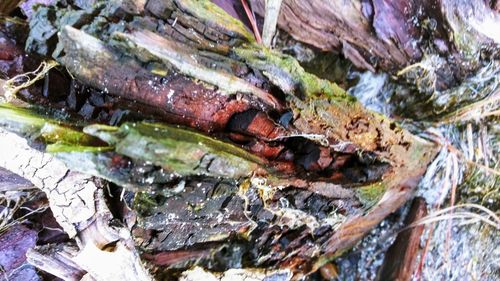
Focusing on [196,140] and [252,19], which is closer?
[196,140]

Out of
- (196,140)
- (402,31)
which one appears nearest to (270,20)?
(402,31)

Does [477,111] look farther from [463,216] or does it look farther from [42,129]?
[42,129]

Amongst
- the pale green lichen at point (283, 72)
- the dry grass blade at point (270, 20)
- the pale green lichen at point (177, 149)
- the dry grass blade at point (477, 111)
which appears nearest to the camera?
the pale green lichen at point (177, 149)

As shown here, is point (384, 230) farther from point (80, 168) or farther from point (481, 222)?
point (80, 168)

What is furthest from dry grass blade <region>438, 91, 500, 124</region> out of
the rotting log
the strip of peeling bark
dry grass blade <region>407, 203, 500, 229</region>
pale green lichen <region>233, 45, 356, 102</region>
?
the strip of peeling bark

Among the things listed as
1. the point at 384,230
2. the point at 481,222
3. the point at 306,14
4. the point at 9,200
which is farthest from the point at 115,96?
the point at 481,222

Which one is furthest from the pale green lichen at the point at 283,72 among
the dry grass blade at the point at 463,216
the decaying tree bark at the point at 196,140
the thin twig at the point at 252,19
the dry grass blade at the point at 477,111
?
the dry grass blade at the point at 463,216

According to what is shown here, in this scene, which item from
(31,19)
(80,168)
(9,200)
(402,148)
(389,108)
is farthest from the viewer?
(389,108)

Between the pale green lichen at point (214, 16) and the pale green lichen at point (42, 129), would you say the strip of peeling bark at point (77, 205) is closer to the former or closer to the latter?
the pale green lichen at point (42, 129)
